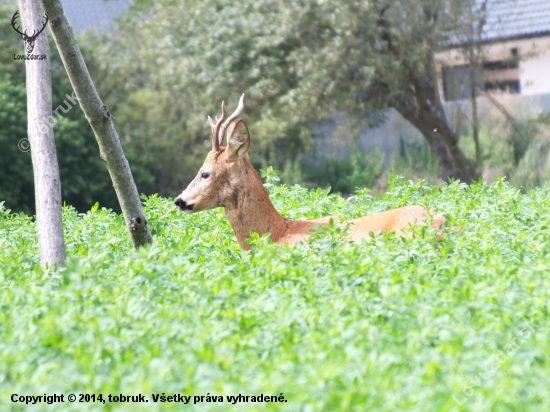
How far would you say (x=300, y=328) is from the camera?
410 centimetres

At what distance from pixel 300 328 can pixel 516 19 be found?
19867 mm

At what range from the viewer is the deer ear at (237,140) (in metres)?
7.78

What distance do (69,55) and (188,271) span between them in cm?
257

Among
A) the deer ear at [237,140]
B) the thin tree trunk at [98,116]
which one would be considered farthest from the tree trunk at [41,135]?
the deer ear at [237,140]

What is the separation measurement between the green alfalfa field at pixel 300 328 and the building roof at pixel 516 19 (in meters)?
16.8

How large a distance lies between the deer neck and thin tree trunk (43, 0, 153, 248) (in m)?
1.00

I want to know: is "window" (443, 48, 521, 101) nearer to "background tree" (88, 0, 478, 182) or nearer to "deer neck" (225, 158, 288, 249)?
"background tree" (88, 0, 478, 182)

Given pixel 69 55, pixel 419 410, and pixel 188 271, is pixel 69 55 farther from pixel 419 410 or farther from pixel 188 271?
pixel 419 410

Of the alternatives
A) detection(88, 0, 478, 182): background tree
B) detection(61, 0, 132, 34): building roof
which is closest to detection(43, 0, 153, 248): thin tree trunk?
detection(88, 0, 478, 182): background tree

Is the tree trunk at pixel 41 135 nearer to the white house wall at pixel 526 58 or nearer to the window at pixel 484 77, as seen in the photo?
the white house wall at pixel 526 58

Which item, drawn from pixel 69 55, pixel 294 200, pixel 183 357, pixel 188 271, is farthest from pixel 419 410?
pixel 294 200

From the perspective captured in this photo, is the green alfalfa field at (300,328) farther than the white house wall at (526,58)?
No

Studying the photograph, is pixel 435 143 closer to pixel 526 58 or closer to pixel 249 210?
pixel 526 58

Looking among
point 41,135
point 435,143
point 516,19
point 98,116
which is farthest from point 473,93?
point 98,116
